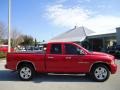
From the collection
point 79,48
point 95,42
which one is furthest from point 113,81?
point 95,42

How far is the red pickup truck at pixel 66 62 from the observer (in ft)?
39.0

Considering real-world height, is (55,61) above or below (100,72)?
above

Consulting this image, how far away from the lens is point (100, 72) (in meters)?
11.9

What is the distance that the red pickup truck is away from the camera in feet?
39.0

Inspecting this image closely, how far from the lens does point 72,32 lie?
6575 centimetres

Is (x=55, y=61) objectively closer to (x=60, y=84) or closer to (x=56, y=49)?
(x=56, y=49)

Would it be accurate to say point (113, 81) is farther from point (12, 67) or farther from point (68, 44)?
point (12, 67)

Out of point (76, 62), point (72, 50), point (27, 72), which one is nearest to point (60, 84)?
point (76, 62)

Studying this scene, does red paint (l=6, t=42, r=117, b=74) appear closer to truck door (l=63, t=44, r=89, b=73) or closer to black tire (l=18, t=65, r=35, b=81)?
truck door (l=63, t=44, r=89, b=73)

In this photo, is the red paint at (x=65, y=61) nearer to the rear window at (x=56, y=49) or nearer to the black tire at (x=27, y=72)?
the rear window at (x=56, y=49)

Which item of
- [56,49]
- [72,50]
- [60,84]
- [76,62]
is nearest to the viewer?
[60,84]

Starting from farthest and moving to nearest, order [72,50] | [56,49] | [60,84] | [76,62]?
[56,49] < [72,50] < [76,62] < [60,84]

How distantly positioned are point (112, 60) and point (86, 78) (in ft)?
5.49

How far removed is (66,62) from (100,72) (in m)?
1.63
